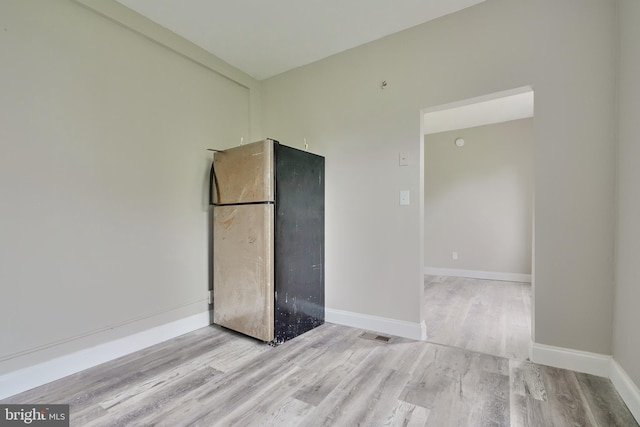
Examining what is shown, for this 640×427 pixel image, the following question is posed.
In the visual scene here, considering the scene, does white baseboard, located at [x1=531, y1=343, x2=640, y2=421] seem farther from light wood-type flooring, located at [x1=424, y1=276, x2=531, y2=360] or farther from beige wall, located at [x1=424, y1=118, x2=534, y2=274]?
beige wall, located at [x1=424, y1=118, x2=534, y2=274]

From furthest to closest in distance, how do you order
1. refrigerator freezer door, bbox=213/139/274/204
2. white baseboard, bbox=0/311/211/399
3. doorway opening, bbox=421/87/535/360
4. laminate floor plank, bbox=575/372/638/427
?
doorway opening, bbox=421/87/535/360 → refrigerator freezer door, bbox=213/139/274/204 → white baseboard, bbox=0/311/211/399 → laminate floor plank, bbox=575/372/638/427

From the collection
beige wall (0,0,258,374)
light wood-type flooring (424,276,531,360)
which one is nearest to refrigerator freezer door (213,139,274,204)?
beige wall (0,0,258,374)

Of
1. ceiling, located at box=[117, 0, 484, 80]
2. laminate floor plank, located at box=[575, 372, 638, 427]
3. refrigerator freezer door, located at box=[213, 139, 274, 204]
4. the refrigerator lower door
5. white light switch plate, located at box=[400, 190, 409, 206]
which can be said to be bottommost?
laminate floor plank, located at box=[575, 372, 638, 427]

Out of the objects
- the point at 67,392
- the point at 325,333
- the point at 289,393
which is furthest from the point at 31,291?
the point at 325,333

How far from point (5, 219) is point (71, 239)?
0.32 metres

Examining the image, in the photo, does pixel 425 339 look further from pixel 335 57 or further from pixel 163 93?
pixel 163 93

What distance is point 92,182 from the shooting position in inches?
76.7

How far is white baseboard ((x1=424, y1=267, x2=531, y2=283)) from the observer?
4340mm

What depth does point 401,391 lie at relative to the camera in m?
1.62

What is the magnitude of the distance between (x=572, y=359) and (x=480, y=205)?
3223 mm

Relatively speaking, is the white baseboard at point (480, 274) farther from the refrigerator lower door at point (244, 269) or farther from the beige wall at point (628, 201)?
the refrigerator lower door at point (244, 269)

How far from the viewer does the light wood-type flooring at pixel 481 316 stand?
7.32 feet

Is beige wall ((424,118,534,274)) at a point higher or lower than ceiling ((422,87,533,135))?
lower

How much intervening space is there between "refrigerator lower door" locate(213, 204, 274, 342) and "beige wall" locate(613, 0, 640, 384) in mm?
2130
